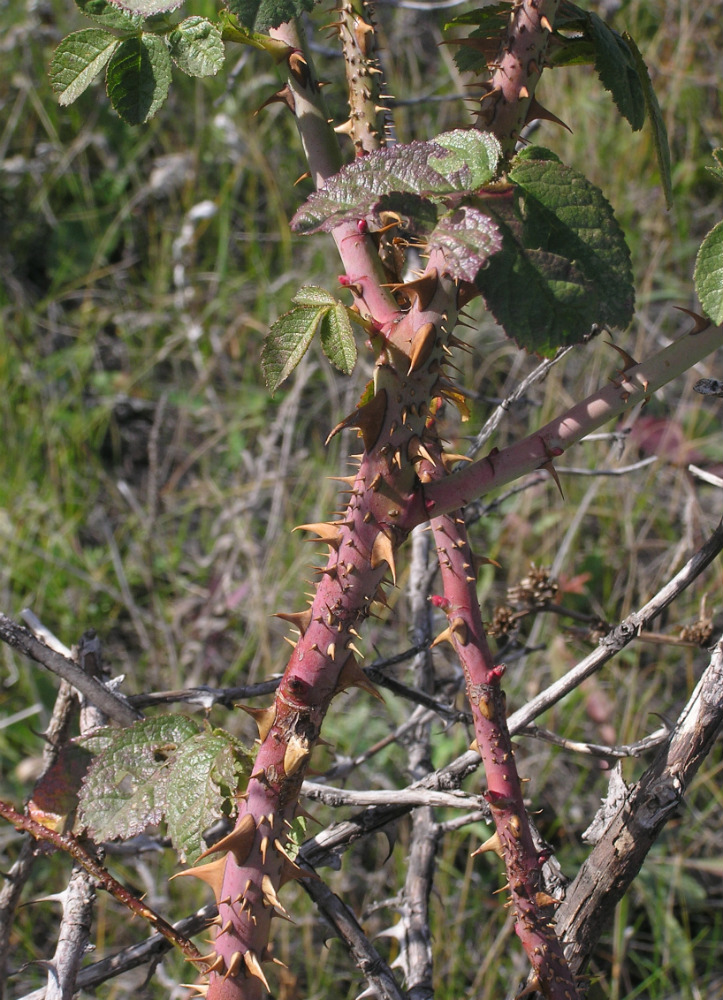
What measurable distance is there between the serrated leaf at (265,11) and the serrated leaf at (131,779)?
2.49 ft

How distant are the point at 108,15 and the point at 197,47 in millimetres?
117

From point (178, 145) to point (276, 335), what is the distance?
11.0 ft

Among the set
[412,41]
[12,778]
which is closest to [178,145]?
[412,41]

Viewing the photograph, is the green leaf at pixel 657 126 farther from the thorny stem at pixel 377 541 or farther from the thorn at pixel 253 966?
the thorn at pixel 253 966

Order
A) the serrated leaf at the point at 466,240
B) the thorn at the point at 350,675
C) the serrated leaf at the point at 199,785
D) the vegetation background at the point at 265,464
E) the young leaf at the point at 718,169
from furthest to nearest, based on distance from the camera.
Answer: the vegetation background at the point at 265,464
the serrated leaf at the point at 199,785
the thorn at the point at 350,675
the young leaf at the point at 718,169
the serrated leaf at the point at 466,240

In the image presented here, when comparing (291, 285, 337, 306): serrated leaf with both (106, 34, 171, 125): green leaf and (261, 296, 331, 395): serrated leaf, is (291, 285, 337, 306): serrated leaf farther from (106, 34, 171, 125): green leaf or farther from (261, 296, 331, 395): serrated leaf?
(106, 34, 171, 125): green leaf

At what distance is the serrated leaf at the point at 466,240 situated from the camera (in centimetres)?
59

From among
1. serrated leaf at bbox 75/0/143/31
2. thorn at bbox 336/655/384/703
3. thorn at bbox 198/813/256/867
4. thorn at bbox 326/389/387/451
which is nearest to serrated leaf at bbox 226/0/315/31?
serrated leaf at bbox 75/0/143/31

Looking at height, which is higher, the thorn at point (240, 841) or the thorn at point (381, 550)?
the thorn at point (381, 550)

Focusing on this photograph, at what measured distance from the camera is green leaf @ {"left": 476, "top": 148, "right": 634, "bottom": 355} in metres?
0.65

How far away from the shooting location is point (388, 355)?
0.70 meters

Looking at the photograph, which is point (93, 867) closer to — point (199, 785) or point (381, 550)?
point (199, 785)

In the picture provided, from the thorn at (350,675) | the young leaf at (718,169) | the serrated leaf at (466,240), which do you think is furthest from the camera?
the thorn at (350,675)

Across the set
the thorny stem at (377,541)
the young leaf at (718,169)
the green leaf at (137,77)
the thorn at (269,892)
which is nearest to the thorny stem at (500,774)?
the thorny stem at (377,541)
